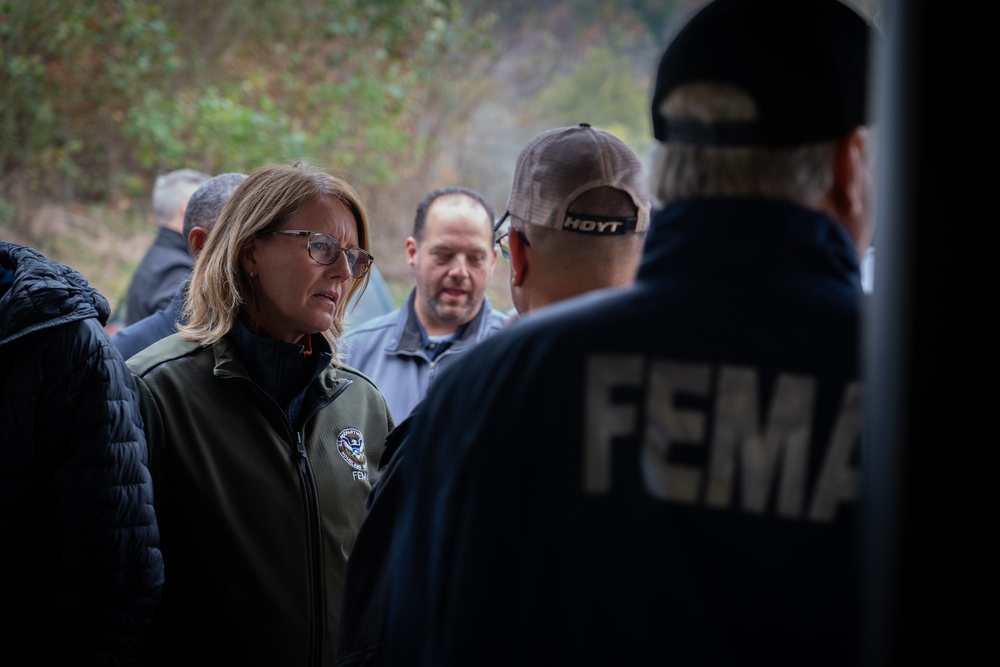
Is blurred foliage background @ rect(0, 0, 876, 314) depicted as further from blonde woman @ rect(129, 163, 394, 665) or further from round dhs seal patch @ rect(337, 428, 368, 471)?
round dhs seal patch @ rect(337, 428, 368, 471)

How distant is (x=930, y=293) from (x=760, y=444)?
482 mm

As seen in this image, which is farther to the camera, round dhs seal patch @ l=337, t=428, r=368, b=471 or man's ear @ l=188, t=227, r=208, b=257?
man's ear @ l=188, t=227, r=208, b=257

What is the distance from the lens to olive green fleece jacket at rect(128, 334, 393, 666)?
7.63 feet

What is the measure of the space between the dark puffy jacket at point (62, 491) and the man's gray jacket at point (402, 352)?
2042 mm

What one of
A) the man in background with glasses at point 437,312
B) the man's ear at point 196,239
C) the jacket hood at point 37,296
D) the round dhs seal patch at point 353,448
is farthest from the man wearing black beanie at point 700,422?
the man in background with glasses at point 437,312

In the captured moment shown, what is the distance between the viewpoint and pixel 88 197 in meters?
12.7

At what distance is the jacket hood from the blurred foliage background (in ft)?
25.1

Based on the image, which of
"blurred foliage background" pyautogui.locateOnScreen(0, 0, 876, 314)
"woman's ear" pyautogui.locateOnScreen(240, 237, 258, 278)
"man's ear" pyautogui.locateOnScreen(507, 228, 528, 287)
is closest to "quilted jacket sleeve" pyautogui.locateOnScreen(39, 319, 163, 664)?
"woman's ear" pyautogui.locateOnScreen(240, 237, 258, 278)

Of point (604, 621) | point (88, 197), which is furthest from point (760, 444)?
point (88, 197)

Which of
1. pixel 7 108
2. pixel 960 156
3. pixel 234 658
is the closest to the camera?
pixel 960 156

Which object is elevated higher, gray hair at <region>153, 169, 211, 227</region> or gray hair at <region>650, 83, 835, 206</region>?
gray hair at <region>153, 169, 211, 227</region>

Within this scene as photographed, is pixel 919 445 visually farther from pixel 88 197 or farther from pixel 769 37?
pixel 88 197

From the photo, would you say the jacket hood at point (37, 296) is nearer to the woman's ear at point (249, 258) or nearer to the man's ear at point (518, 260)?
the woman's ear at point (249, 258)

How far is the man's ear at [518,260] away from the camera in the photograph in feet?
6.54
